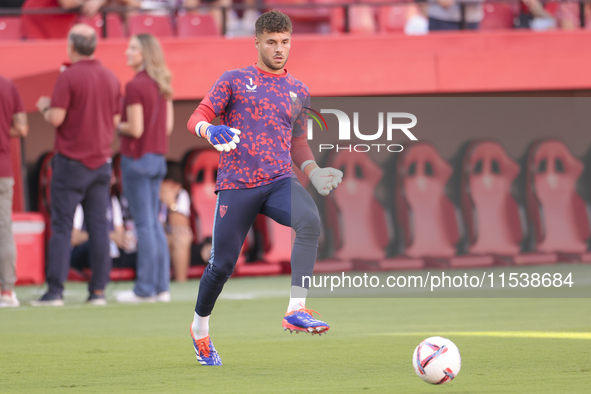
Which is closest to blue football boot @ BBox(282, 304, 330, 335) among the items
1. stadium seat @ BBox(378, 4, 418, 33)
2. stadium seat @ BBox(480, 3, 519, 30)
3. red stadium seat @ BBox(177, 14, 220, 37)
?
red stadium seat @ BBox(177, 14, 220, 37)

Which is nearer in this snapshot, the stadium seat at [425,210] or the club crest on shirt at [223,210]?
the club crest on shirt at [223,210]

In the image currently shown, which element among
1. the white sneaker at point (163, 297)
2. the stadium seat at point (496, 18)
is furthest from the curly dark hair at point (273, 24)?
the stadium seat at point (496, 18)

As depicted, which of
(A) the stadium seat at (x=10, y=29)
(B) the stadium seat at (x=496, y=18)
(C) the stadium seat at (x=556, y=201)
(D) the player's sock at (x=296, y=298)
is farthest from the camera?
(B) the stadium seat at (x=496, y=18)

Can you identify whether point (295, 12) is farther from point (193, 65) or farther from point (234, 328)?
point (234, 328)

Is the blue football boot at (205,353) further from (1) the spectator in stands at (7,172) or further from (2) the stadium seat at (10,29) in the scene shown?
(2) the stadium seat at (10,29)

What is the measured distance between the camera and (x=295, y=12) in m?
11.7

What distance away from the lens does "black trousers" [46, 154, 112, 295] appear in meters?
7.43

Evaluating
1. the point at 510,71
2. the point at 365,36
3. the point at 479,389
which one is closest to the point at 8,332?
the point at 479,389

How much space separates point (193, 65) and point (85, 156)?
134 inches

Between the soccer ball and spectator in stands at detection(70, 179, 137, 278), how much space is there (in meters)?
6.81

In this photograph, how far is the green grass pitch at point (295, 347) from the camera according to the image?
393cm

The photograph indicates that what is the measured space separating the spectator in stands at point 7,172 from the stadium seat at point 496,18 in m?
6.87

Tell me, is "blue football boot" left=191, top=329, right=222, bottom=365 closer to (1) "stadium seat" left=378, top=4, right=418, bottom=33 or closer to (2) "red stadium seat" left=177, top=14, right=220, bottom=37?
(2) "red stadium seat" left=177, top=14, right=220, bottom=37

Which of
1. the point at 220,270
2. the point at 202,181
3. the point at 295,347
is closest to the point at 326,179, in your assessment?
the point at 220,270
